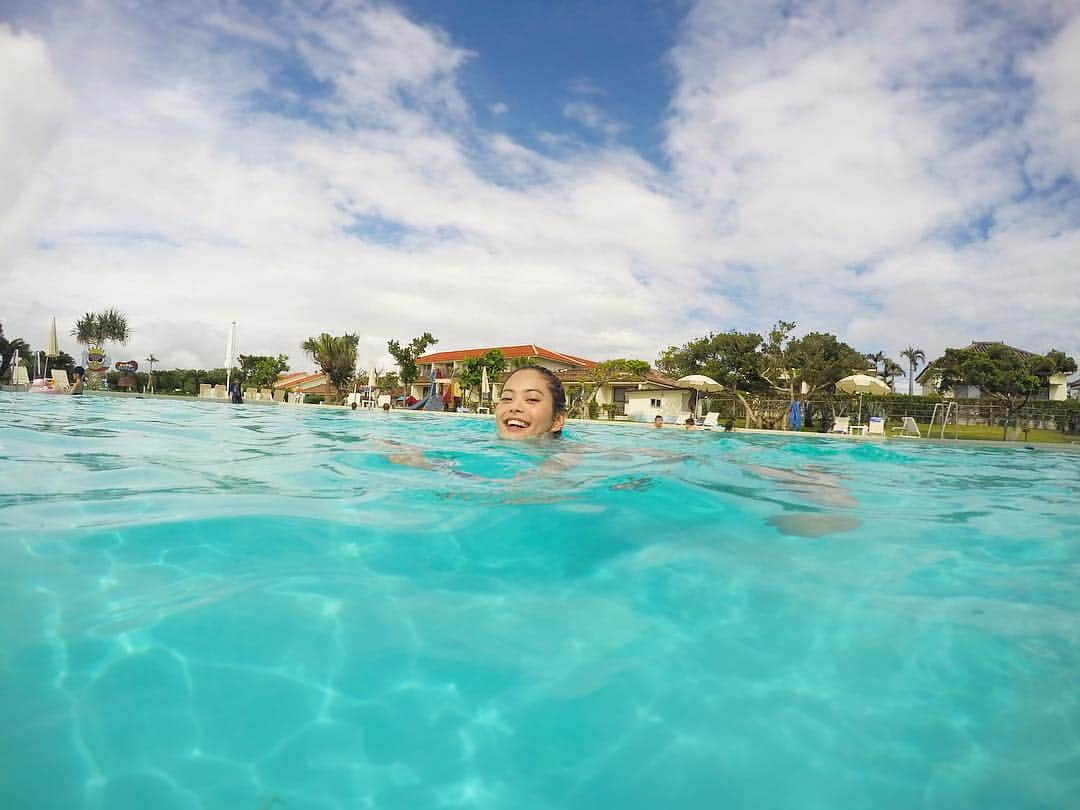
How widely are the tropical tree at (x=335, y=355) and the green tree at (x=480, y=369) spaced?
Answer: 63.4ft

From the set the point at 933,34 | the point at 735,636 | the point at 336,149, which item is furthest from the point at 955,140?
the point at 735,636

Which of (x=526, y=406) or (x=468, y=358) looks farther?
(x=468, y=358)

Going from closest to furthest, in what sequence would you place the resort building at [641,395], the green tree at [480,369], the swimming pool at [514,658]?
the swimming pool at [514,658] < the resort building at [641,395] < the green tree at [480,369]

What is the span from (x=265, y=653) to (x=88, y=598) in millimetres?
755

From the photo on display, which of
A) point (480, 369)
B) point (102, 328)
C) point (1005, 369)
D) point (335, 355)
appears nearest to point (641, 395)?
point (480, 369)

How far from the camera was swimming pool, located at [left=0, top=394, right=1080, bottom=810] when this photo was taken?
124 centimetres

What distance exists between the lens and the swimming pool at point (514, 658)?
1.24m

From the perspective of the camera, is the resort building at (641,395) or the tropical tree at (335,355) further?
the tropical tree at (335,355)

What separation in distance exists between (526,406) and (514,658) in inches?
169

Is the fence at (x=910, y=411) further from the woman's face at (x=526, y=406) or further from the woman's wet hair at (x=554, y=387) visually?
the woman's face at (x=526, y=406)

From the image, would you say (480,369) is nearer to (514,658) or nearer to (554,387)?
(554,387)

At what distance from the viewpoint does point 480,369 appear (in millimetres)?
35750

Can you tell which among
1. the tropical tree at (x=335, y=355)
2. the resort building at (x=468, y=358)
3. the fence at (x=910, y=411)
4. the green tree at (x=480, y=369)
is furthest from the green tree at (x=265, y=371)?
the fence at (x=910, y=411)

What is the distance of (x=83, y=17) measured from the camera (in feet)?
23.2
